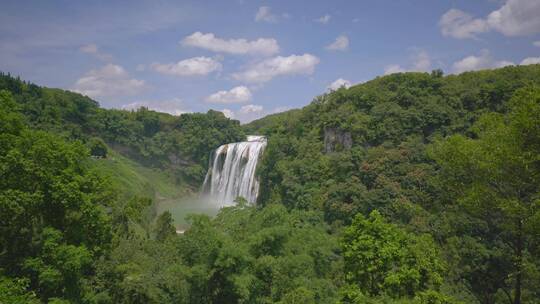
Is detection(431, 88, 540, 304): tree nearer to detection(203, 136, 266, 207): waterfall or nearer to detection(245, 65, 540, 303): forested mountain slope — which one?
detection(245, 65, 540, 303): forested mountain slope

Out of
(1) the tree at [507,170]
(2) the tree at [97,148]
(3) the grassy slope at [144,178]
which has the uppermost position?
(2) the tree at [97,148]

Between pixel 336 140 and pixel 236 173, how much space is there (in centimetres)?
1670

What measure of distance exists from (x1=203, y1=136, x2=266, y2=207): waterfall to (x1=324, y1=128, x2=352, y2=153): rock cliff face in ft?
33.4

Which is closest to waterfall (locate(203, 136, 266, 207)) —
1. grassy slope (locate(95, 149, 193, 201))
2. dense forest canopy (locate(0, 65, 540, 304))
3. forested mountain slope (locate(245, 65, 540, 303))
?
forested mountain slope (locate(245, 65, 540, 303))

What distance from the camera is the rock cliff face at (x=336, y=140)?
39.4 meters

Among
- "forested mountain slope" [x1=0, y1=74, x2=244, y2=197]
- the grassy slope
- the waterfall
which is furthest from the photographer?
"forested mountain slope" [x1=0, y1=74, x2=244, y2=197]

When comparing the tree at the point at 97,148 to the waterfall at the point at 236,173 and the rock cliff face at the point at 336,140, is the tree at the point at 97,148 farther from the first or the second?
the rock cliff face at the point at 336,140

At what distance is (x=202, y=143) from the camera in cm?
7100

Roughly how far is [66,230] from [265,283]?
708 cm

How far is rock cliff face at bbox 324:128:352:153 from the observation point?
39.4m

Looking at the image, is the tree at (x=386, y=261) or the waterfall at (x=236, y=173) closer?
the tree at (x=386, y=261)

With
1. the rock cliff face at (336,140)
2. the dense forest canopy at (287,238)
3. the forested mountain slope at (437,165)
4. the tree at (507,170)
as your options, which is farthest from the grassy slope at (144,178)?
the tree at (507,170)

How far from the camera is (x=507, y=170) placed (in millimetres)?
10062

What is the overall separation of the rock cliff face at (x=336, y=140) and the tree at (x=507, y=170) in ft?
90.6
